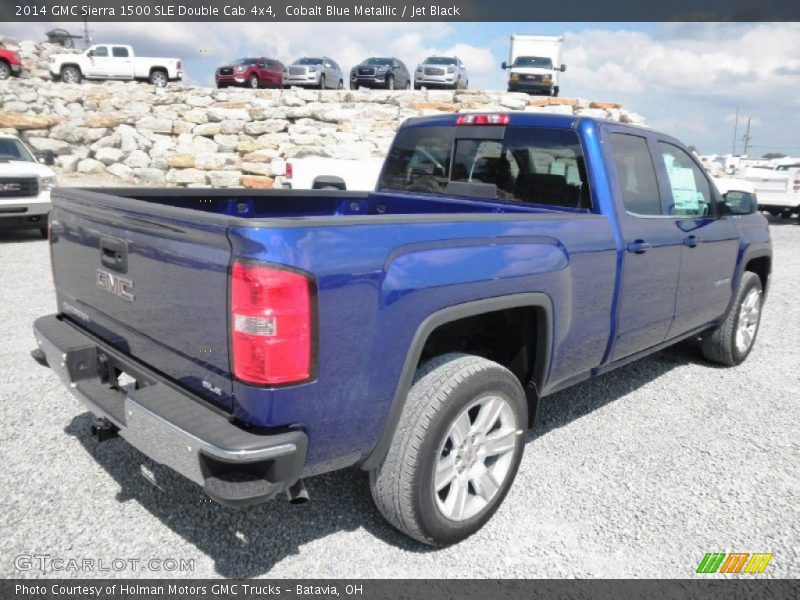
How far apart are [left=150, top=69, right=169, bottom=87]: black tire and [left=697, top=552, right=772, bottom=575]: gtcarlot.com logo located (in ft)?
92.2

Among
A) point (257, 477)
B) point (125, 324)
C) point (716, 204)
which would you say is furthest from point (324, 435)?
point (716, 204)

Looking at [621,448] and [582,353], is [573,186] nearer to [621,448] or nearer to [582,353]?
[582,353]

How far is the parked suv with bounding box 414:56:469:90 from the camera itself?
84.8ft

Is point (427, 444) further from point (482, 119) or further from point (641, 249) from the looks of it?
point (482, 119)

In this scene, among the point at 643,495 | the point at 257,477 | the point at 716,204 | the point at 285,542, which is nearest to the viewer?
the point at 257,477

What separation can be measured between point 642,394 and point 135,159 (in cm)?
1831

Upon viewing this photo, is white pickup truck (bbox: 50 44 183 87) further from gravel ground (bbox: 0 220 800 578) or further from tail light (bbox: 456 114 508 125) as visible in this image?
tail light (bbox: 456 114 508 125)

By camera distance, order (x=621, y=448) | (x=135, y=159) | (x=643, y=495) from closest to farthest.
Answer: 1. (x=643, y=495)
2. (x=621, y=448)
3. (x=135, y=159)

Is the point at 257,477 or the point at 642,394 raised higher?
the point at 257,477

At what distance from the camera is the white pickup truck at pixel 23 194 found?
10.2 meters

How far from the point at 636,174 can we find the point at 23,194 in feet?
33.8

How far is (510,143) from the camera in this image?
3875 mm

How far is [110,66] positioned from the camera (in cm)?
2580

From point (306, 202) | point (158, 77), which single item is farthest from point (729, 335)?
point (158, 77)
